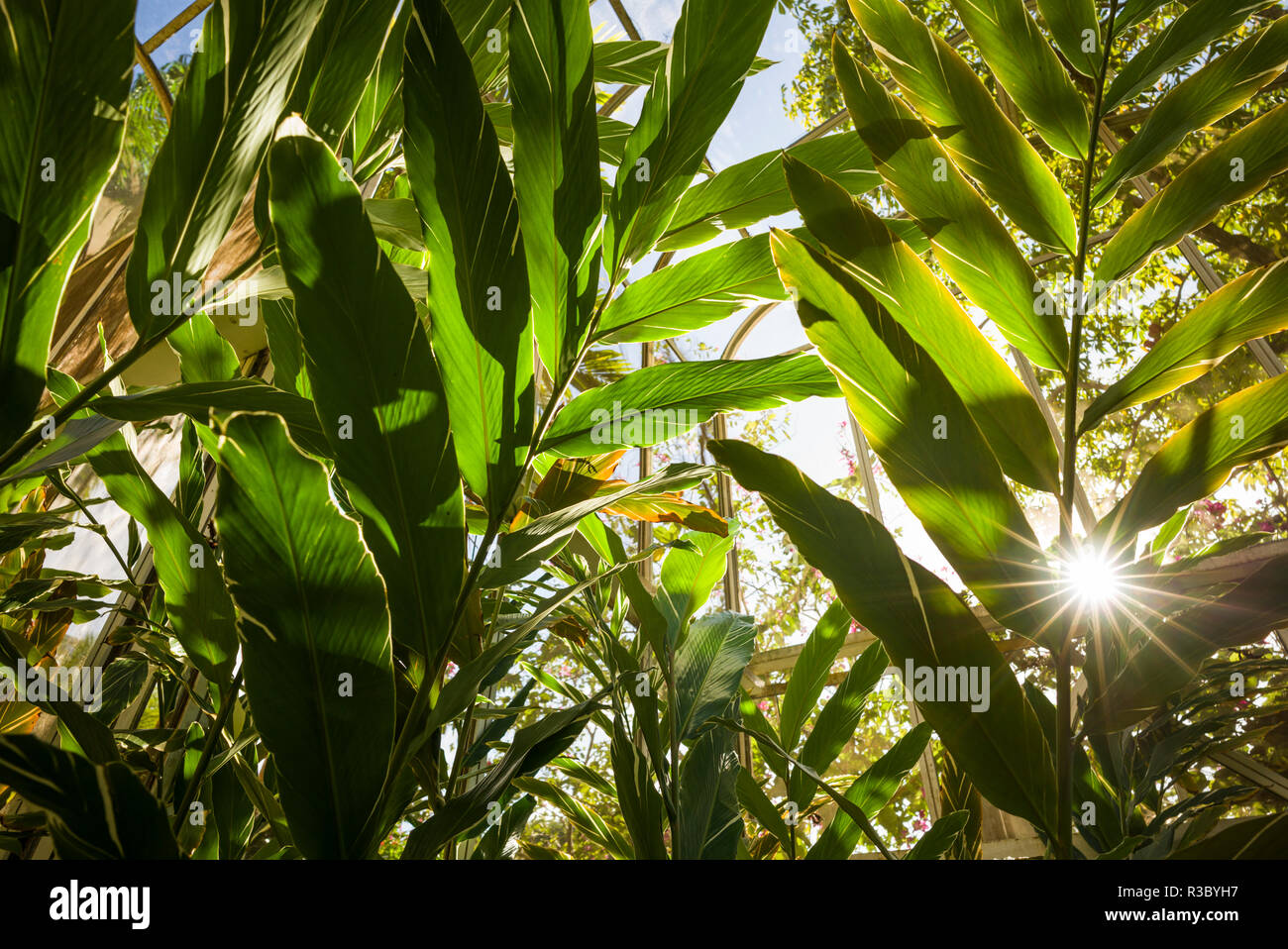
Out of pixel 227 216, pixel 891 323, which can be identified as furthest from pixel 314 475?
pixel 891 323

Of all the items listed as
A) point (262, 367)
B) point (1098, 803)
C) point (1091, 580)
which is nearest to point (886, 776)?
point (1098, 803)

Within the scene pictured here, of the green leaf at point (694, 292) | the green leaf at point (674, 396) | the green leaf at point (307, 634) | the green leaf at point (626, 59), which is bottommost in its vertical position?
the green leaf at point (307, 634)

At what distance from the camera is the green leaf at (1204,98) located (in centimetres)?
51

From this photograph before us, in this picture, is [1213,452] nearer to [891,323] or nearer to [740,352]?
[891,323]

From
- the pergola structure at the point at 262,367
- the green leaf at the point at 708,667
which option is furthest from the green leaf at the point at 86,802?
the green leaf at the point at 708,667

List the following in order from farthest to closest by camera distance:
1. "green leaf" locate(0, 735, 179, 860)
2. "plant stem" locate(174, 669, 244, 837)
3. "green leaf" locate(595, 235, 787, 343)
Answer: "green leaf" locate(595, 235, 787, 343) < "plant stem" locate(174, 669, 244, 837) < "green leaf" locate(0, 735, 179, 860)

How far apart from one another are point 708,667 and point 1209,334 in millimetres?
608

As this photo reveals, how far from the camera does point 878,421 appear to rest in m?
0.38

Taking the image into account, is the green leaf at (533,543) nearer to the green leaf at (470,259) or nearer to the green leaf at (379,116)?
the green leaf at (470,259)

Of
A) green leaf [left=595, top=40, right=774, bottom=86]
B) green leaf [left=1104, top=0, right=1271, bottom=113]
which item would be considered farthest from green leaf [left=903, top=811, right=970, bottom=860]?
green leaf [left=595, top=40, right=774, bottom=86]

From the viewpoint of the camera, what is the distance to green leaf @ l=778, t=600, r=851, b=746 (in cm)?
88

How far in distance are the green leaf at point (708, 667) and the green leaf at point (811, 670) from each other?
73 millimetres

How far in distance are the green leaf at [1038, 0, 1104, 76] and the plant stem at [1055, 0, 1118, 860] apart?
0.03ft

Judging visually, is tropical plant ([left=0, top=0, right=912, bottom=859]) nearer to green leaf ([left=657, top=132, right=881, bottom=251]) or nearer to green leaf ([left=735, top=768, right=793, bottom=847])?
green leaf ([left=657, top=132, right=881, bottom=251])
